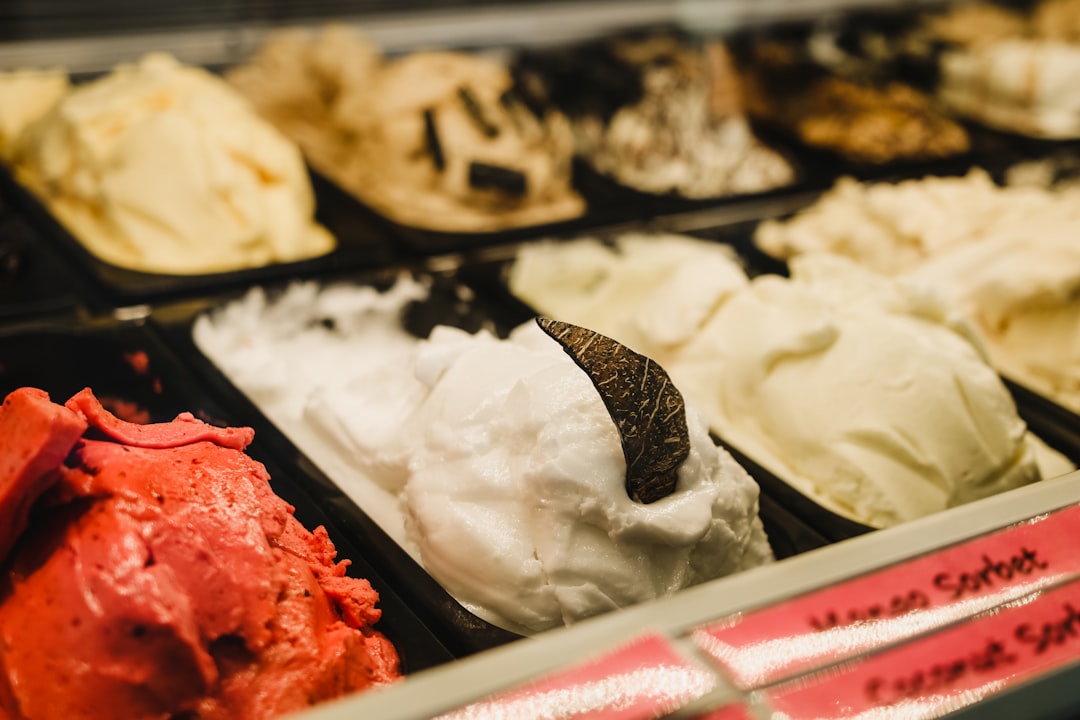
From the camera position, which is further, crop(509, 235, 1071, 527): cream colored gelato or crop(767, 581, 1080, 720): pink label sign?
crop(509, 235, 1071, 527): cream colored gelato

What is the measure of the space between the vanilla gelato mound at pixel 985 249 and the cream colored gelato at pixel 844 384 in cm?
15

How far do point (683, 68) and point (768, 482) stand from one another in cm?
198

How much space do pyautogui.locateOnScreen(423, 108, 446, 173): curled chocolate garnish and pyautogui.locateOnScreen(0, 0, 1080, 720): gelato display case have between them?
0.07 feet

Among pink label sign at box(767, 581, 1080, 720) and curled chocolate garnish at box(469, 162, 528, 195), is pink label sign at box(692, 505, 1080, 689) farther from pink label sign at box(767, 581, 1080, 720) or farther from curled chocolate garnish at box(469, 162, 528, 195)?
curled chocolate garnish at box(469, 162, 528, 195)

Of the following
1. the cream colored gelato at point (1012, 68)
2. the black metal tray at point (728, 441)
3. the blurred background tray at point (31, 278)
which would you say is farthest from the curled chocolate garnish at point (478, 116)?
the cream colored gelato at point (1012, 68)

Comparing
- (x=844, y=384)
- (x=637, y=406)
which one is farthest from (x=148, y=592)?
(x=844, y=384)

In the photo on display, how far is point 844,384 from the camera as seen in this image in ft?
5.28

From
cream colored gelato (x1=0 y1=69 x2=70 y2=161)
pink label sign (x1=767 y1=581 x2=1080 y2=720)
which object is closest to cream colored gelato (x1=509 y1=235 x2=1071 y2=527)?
pink label sign (x1=767 y1=581 x2=1080 y2=720)

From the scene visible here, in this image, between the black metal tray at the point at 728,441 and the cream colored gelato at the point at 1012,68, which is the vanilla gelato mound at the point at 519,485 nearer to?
the black metal tray at the point at 728,441

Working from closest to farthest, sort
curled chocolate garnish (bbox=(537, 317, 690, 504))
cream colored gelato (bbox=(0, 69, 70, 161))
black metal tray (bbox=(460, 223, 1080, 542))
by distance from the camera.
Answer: curled chocolate garnish (bbox=(537, 317, 690, 504)) → black metal tray (bbox=(460, 223, 1080, 542)) → cream colored gelato (bbox=(0, 69, 70, 161))

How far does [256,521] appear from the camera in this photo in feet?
3.62

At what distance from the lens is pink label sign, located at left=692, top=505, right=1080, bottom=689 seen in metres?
0.85

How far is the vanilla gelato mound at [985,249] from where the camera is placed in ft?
6.45

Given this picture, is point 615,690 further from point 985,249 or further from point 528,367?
point 985,249
